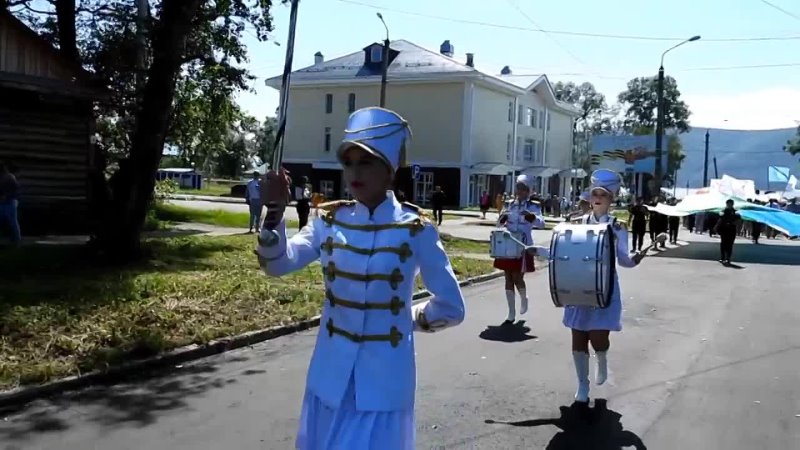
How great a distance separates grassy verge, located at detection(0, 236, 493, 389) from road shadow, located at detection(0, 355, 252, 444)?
362mm

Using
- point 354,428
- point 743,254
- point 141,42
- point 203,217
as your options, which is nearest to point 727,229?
point 743,254

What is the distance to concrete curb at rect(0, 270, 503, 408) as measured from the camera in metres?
6.88

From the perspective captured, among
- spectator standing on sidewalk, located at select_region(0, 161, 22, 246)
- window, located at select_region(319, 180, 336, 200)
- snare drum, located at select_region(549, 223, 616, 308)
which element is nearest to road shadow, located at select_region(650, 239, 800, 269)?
snare drum, located at select_region(549, 223, 616, 308)

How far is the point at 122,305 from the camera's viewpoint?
389 inches

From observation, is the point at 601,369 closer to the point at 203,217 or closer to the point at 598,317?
the point at 598,317

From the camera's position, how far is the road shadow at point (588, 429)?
6179 mm

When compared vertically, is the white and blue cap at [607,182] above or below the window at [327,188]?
above

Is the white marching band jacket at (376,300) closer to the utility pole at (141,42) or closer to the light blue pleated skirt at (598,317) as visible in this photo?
the light blue pleated skirt at (598,317)

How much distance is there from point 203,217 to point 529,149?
134 ft

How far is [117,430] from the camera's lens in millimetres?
6227

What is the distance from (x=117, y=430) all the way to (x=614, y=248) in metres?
4.22

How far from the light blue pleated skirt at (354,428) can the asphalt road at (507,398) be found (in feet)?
8.14

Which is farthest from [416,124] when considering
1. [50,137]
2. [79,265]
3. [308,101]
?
[79,265]

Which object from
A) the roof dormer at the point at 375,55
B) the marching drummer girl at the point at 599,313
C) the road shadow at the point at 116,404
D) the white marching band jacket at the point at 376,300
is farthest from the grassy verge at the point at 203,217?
the roof dormer at the point at 375,55
